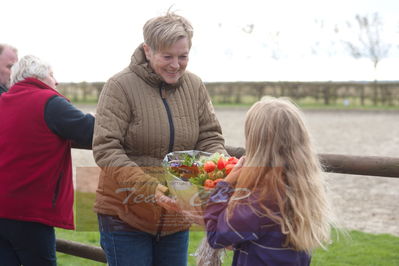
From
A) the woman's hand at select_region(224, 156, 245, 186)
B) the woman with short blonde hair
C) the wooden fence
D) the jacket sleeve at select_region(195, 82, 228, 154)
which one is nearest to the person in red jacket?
the woman with short blonde hair

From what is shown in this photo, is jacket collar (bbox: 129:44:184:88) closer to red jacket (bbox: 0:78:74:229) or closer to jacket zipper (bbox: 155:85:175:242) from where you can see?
jacket zipper (bbox: 155:85:175:242)

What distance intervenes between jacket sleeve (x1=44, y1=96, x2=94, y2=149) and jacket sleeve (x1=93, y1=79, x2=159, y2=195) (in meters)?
0.43

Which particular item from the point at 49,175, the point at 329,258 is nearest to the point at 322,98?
the point at 329,258

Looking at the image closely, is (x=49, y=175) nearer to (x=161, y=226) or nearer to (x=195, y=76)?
(x=161, y=226)

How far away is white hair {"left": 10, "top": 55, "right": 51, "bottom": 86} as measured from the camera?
2842 millimetres

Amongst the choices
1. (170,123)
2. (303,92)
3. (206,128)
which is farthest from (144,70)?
(303,92)

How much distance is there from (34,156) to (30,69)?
17.8 inches

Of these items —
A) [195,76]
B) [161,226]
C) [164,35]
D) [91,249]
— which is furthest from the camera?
[91,249]

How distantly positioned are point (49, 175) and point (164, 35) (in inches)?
40.1

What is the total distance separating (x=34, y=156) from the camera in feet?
9.12

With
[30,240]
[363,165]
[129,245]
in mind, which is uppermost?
[363,165]

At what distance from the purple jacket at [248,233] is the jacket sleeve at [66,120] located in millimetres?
1018

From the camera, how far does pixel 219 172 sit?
6.83ft

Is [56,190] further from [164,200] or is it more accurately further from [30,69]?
[164,200]
